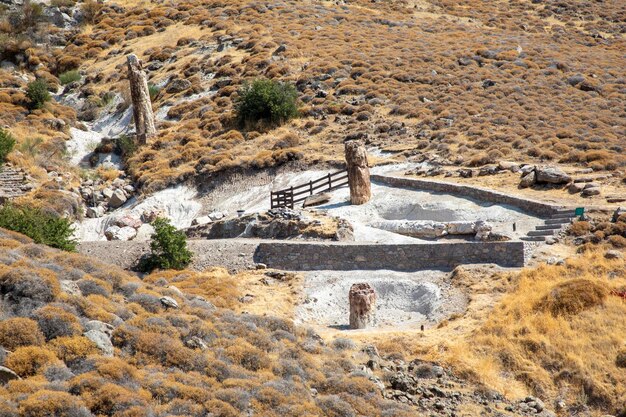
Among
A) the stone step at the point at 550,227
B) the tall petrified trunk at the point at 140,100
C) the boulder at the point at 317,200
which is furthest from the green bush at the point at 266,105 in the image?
the stone step at the point at 550,227

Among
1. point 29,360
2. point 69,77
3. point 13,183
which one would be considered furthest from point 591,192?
point 69,77

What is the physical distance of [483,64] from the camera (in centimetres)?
5606

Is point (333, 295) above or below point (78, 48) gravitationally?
below

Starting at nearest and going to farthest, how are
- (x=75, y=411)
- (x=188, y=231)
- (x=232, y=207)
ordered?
(x=75, y=411), (x=188, y=231), (x=232, y=207)

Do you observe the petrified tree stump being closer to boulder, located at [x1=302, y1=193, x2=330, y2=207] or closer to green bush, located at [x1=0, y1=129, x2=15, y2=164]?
boulder, located at [x1=302, y1=193, x2=330, y2=207]

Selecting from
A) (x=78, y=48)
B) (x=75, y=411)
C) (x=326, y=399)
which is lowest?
(x=326, y=399)

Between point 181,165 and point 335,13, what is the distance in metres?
31.3

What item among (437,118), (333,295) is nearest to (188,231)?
(333,295)

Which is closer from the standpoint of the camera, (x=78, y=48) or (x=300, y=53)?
(x=300, y=53)

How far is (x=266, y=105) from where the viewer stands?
1855 inches

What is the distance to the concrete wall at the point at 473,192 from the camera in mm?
30422

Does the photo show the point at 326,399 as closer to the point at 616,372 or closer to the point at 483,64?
the point at 616,372

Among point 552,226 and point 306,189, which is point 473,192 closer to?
point 552,226

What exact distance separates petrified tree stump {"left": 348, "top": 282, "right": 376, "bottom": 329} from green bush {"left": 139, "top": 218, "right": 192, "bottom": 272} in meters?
7.54
